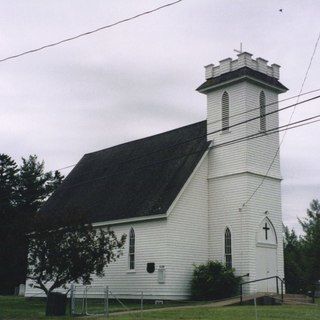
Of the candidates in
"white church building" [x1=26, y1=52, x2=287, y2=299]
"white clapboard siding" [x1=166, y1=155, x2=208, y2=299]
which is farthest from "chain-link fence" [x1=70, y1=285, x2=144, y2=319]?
"white clapboard siding" [x1=166, y1=155, x2=208, y2=299]

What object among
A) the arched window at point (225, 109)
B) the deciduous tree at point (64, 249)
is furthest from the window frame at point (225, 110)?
the deciduous tree at point (64, 249)

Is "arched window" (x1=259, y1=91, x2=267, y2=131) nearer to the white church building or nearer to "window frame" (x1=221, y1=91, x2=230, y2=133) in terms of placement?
the white church building

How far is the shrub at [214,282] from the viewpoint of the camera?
3212cm

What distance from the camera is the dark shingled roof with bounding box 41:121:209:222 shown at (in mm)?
35031

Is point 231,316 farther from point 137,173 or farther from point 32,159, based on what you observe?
point 32,159

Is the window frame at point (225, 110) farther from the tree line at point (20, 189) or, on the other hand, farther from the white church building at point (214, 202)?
the tree line at point (20, 189)

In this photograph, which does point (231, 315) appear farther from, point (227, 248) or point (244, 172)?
point (244, 172)

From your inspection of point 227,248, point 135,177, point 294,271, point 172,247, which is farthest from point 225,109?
point 294,271

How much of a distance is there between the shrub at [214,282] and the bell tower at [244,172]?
952 millimetres

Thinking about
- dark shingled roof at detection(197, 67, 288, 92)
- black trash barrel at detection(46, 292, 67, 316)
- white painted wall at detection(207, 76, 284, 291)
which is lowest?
black trash barrel at detection(46, 292, 67, 316)

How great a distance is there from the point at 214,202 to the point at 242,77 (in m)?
7.15

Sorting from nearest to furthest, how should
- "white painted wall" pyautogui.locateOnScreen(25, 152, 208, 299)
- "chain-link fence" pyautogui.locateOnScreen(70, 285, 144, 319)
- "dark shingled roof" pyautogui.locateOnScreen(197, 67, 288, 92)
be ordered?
1. "chain-link fence" pyautogui.locateOnScreen(70, 285, 144, 319)
2. "white painted wall" pyautogui.locateOnScreen(25, 152, 208, 299)
3. "dark shingled roof" pyautogui.locateOnScreen(197, 67, 288, 92)

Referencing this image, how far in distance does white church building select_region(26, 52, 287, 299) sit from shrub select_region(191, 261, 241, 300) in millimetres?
728

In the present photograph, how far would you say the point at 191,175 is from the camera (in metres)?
34.5
